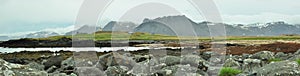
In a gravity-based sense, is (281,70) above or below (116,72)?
above

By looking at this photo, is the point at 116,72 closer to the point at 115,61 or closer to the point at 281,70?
the point at 115,61

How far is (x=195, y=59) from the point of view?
21859mm

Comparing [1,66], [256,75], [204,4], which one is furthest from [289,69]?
[204,4]

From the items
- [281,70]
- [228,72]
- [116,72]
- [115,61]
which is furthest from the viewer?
[115,61]

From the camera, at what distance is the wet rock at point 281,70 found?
1428cm

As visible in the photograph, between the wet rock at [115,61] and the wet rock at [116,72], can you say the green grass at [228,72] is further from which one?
the wet rock at [115,61]

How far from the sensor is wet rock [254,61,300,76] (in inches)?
562

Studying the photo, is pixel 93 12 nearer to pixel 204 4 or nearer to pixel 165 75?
pixel 204 4

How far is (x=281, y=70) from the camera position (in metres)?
14.5

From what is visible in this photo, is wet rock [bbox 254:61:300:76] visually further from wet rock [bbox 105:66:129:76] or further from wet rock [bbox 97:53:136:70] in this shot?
wet rock [bbox 97:53:136:70]

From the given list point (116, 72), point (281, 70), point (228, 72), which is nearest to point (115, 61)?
point (116, 72)

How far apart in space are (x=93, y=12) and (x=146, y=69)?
876 centimetres

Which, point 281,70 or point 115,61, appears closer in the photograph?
point 281,70

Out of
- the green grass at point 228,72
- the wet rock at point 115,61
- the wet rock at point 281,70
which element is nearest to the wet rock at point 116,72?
the wet rock at point 115,61
